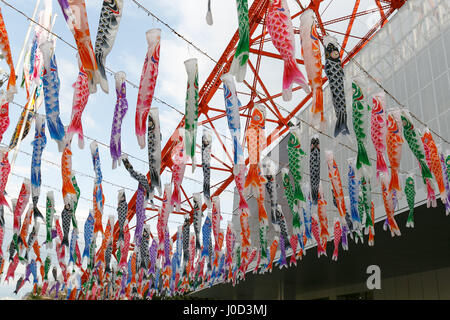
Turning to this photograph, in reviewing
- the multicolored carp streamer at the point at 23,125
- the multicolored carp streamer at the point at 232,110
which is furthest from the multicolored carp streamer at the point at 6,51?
the multicolored carp streamer at the point at 23,125

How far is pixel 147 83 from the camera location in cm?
558

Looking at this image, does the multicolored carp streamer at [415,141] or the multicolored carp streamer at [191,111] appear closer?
the multicolored carp streamer at [191,111]

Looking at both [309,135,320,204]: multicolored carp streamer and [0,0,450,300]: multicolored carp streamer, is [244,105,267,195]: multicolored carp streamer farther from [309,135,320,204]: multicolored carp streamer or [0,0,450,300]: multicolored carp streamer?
[309,135,320,204]: multicolored carp streamer

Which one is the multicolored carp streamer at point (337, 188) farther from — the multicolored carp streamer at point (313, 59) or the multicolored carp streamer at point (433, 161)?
the multicolored carp streamer at point (313, 59)

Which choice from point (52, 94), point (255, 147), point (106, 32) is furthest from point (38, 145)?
point (255, 147)

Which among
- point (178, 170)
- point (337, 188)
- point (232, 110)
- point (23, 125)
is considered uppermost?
point (23, 125)

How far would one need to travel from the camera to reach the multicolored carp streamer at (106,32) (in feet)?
14.7

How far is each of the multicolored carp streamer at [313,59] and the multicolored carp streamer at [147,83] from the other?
6.64ft

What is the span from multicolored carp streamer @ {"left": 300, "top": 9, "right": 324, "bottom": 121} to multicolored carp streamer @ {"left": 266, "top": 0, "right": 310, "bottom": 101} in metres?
0.35

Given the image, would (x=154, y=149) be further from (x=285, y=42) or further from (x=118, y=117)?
(x=285, y=42)

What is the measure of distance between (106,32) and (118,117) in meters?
2.13

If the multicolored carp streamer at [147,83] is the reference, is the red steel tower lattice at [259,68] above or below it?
above
